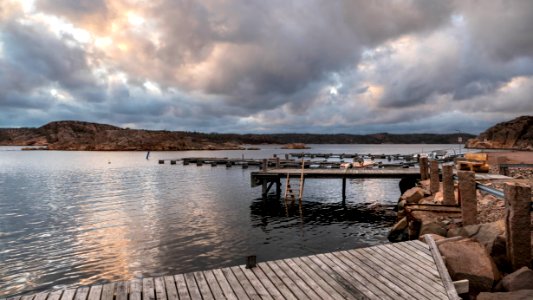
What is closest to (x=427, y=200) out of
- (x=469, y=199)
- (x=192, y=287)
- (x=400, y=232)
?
(x=400, y=232)

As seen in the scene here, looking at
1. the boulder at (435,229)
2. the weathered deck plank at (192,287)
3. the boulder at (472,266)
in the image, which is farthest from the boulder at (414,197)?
the weathered deck plank at (192,287)

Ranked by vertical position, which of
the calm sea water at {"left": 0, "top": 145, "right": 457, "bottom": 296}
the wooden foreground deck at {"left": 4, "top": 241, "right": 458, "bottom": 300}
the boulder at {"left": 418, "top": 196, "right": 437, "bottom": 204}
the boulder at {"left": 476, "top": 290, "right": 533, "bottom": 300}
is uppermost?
the wooden foreground deck at {"left": 4, "top": 241, "right": 458, "bottom": 300}

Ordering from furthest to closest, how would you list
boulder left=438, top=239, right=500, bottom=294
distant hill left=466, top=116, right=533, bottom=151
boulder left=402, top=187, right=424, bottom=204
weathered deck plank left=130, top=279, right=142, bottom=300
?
distant hill left=466, top=116, right=533, bottom=151
boulder left=402, top=187, right=424, bottom=204
boulder left=438, top=239, right=500, bottom=294
weathered deck plank left=130, top=279, right=142, bottom=300

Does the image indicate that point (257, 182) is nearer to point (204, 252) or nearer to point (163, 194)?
point (163, 194)

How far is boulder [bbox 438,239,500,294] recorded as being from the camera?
25.2 ft

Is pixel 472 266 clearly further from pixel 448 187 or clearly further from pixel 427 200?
pixel 427 200

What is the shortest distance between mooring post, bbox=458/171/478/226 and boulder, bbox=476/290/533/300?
5.39 meters

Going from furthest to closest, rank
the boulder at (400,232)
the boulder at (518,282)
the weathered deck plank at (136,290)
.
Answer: the boulder at (400,232), the boulder at (518,282), the weathered deck plank at (136,290)

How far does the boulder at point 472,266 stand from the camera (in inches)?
302

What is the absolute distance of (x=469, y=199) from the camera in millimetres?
11797

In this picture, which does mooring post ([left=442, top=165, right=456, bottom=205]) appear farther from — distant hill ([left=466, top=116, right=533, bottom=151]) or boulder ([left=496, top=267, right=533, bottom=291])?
distant hill ([left=466, top=116, right=533, bottom=151])

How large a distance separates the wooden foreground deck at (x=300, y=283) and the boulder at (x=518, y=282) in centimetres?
136

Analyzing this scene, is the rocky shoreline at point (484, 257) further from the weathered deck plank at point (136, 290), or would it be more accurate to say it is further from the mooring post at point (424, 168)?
the mooring post at point (424, 168)

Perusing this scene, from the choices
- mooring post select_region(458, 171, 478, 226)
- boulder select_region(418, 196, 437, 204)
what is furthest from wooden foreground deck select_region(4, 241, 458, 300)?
boulder select_region(418, 196, 437, 204)
